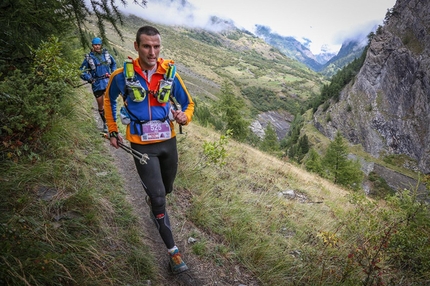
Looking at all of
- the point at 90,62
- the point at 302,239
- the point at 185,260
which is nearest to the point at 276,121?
the point at 90,62

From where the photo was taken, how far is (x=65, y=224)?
2.86m

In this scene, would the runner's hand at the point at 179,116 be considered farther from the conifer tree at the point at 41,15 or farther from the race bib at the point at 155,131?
the conifer tree at the point at 41,15

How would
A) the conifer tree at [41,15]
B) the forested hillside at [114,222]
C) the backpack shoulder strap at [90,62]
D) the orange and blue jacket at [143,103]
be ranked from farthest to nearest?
the backpack shoulder strap at [90,62], the orange and blue jacket at [143,103], the conifer tree at [41,15], the forested hillside at [114,222]

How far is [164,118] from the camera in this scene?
3.22 m

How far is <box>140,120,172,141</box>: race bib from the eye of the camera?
3.13 meters

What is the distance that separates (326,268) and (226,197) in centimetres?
235

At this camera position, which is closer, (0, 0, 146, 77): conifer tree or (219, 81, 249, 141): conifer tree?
(0, 0, 146, 77): conifer tree

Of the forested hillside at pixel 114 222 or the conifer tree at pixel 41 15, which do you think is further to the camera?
the conifer tree at pixel 41 15

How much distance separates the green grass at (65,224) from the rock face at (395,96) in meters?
79.8

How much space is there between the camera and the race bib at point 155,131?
3.13 meters

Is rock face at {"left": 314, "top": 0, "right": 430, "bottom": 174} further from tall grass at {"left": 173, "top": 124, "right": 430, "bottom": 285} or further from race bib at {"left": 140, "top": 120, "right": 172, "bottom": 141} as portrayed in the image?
race bib at {"left": 140, "top": 120, "right": 172, "bottom": 141}

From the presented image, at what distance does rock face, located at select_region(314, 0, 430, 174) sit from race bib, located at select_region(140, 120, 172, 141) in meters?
79.6

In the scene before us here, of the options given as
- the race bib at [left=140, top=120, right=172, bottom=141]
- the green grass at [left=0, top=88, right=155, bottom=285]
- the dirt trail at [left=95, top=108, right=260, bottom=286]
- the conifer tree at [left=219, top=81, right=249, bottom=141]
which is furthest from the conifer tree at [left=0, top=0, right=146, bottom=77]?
the conifer tree at [left=219, top=81, right=249, bottom=141]

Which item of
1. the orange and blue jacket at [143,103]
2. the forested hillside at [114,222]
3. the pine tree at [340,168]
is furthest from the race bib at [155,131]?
the pine tree at [340,168]
